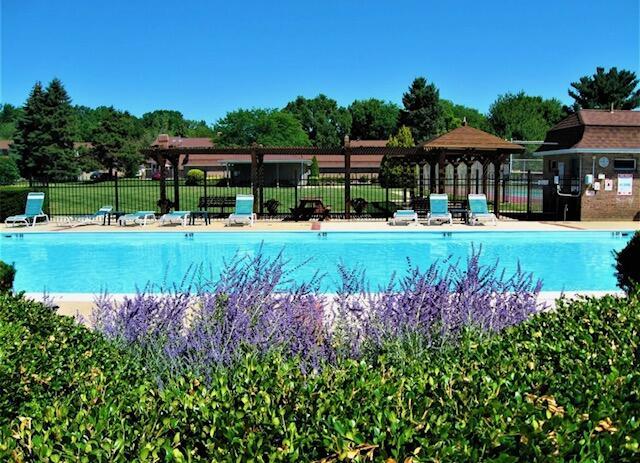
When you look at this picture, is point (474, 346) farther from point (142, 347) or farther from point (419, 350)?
point (142, 347)

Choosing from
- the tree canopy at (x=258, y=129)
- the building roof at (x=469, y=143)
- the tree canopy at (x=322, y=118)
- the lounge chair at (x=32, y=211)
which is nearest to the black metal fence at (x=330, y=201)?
the building roof at (x=469, y=143)

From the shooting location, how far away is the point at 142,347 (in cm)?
468

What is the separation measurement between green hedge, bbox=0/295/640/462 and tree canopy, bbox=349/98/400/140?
8298 centimetres

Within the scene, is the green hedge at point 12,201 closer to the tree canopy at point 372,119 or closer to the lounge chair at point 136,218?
Answer: the lounge chair at point 136,218

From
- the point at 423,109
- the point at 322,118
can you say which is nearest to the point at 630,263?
the point at 423,109

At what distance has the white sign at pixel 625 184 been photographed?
1972 centimetres

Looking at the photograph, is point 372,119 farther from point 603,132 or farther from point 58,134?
point 603,132

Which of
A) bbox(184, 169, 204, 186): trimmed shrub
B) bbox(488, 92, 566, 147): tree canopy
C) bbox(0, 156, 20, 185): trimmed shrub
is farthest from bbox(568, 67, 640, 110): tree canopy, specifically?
bbox(0, 156, 20, 185): trimmed shrub

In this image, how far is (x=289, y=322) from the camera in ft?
15.5

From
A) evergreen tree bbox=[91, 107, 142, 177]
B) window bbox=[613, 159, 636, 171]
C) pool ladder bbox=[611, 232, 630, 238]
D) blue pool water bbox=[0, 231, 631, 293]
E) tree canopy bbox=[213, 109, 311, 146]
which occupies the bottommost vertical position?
blue pool water bbox=[0, 231, 631, 293]

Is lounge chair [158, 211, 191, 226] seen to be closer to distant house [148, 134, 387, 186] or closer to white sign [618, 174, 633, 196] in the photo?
white sign [618, 174, 633, 196]

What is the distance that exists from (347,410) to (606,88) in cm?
5780

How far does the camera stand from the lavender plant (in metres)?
4.40

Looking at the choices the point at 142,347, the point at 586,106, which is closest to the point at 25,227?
the point at 142,347
